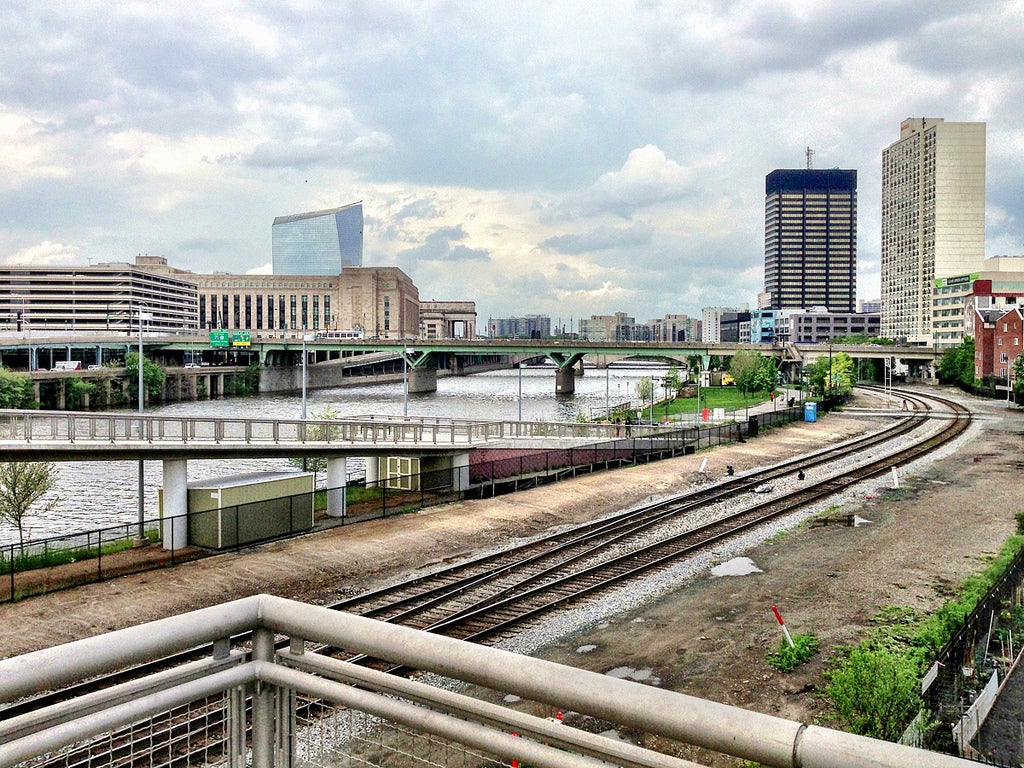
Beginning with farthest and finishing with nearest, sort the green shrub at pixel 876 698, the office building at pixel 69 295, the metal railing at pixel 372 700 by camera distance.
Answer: the office building at pixel 69 295 → the green shrub at pixel 876 698 → the metal railing at pixel 372 700

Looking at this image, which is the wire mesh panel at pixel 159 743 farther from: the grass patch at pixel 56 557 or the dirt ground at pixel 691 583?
the grass patch at pixel 56 557

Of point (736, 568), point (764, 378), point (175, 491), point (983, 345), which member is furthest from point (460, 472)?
point (983, 345)

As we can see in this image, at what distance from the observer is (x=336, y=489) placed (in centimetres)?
2727

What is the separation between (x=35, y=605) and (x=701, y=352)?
9143 centimetres

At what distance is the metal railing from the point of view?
221 centimetres

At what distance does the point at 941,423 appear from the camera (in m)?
61.8

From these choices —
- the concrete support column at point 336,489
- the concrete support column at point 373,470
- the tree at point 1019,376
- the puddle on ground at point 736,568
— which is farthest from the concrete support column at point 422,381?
the puddle on ground at point 736,568

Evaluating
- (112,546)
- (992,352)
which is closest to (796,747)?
(112,546)

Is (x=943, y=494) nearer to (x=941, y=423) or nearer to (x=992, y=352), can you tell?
(x=941, y=423)

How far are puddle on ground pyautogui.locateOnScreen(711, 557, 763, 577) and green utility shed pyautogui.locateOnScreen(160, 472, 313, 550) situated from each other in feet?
39.0

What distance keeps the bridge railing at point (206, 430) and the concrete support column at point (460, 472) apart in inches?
29.0

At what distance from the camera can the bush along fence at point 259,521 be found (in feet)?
67.6

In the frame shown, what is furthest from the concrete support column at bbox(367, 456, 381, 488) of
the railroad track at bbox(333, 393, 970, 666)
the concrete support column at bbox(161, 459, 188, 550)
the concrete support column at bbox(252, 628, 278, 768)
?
the concrete support column at bbox(252, 628, 278, 768)

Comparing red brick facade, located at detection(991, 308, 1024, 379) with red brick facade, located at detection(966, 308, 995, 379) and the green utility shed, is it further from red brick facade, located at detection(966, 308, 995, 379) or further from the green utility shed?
the green utility shed
